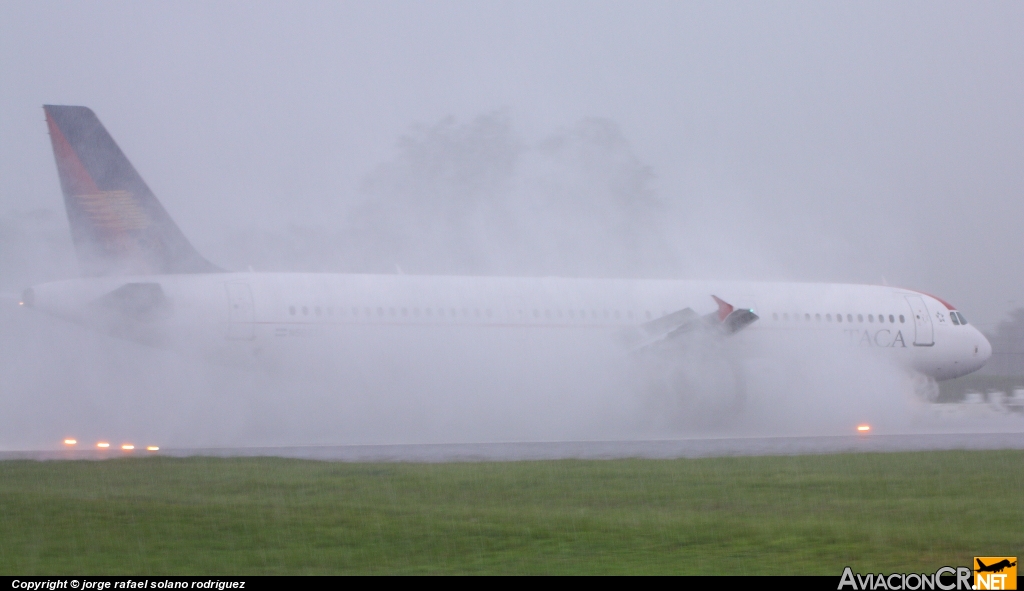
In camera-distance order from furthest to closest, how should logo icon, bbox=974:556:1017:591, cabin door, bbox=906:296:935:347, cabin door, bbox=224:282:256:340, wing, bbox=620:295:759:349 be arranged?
cabin door, bbox=906:296:935:347, wing, bbox=620:295:759:349, cabin door, bbox=224:282:256:340, logo icon, bbox=974:556:1017:591

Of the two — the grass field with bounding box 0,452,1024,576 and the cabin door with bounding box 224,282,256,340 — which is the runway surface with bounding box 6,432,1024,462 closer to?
the grass field with bounding box 0,452,1024,576

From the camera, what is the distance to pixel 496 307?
22.5m

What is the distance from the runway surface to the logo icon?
8.56m

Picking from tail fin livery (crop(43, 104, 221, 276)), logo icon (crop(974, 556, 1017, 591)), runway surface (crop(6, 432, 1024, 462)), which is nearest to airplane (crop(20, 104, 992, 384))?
tail fin livery (crop(43, 104, 221, 276))

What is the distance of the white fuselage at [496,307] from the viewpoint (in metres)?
19.2

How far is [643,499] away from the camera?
11.3 m

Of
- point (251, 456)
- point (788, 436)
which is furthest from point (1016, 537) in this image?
point (788, 436)

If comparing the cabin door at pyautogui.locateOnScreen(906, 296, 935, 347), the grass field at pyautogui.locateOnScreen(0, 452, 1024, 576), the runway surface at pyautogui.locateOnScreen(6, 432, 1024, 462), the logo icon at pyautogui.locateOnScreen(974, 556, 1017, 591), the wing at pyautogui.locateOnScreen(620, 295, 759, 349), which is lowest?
the logo icon at pyautogui.locateOnScreen(974, 556, 1017, 591)

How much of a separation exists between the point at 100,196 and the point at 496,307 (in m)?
8.37

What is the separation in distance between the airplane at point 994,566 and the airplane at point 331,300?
1484cm

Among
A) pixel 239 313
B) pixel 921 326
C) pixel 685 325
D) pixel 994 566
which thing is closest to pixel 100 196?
pixel 239 313

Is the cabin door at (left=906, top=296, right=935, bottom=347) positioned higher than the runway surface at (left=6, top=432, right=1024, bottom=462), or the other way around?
the cabin door at (left=906, top=296, right=935, bottom=347)

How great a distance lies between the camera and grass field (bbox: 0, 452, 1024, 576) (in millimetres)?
7727

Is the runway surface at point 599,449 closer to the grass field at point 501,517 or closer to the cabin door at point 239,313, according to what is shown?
the grass field at point 501,517
